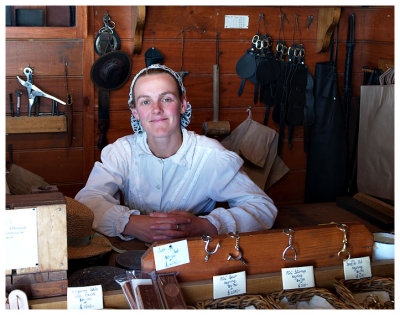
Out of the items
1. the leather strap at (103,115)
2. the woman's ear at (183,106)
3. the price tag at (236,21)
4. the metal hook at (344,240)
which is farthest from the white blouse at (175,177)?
the price tag at (236,21)

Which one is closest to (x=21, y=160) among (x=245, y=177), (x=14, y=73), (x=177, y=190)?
(x=14, y=73)

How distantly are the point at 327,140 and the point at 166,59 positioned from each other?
1.35m

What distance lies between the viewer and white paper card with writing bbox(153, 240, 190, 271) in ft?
4.34

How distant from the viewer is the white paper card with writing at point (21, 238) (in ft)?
3.79

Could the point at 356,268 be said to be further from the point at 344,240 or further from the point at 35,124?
the point at 35,124

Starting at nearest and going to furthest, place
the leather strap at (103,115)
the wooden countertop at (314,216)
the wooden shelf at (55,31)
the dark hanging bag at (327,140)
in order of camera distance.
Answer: the wooden countertop at (314,216) → the wooden shelf at (55,31) → the leather strap at (103,115) → the dark hanging bag at (327,140)

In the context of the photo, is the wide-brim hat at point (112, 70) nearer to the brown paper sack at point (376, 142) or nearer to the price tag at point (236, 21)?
the price tag at point (236, 21)

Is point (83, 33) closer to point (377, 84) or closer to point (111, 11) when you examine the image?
point (111, 11)

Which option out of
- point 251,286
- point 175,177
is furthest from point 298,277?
point 175,177

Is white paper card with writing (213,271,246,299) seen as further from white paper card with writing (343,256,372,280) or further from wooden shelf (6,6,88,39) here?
wooden shelf (6,6,88,39)

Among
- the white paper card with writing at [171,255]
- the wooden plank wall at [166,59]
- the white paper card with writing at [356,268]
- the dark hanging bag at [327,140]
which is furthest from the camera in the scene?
the dark hanging bag at [327,140]

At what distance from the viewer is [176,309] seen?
1.15 m

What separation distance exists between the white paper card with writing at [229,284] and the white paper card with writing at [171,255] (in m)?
0.10

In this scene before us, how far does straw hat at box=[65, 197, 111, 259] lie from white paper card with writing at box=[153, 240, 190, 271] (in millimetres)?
319
